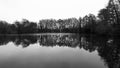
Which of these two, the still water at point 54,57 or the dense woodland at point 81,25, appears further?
the dense woodland at point 81,25

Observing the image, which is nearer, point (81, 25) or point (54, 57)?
point (54, 57)

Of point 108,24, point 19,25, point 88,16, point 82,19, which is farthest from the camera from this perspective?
point 19,25

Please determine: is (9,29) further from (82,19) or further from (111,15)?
(111,15)

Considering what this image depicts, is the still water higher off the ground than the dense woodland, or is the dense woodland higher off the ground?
the dense woodland

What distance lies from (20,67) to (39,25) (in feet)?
354

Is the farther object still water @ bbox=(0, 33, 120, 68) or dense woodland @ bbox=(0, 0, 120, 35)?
dense woodland @ bbox=(0, 0, 120, 35)

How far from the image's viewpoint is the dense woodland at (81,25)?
3858 cm

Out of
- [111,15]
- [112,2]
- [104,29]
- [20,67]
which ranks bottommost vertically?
[20,67]

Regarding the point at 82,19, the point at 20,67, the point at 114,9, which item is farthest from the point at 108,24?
the point at 82,19

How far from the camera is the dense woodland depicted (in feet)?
127

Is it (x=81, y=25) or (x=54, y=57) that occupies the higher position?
(x=81, y=25)

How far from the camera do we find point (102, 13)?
4347 cm

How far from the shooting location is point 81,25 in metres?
90.4

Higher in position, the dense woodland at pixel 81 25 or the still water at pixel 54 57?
the dense woodland at pixel 81 25
